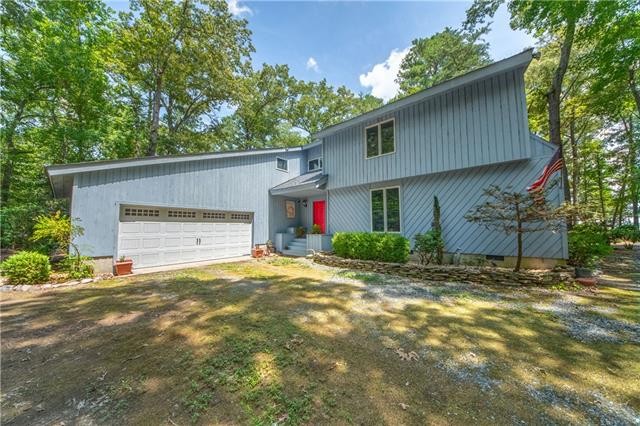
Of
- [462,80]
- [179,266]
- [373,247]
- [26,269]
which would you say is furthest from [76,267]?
[462,80]

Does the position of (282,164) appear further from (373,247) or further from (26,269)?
(26,269)

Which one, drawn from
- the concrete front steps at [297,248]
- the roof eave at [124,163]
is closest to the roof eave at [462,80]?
the roof eave at [124,163]

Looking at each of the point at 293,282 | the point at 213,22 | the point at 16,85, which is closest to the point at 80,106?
the point at 16,85

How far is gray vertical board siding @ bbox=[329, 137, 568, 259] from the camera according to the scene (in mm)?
6176

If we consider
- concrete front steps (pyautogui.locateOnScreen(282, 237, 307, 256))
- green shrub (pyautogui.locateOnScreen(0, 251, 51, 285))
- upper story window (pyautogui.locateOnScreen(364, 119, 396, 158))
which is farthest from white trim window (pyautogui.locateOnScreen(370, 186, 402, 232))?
green shrub (pyautogui.locateOnScreen(0, 251, 51, 285))

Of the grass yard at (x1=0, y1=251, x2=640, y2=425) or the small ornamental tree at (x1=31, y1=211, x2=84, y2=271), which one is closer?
the grass yard at (x1=0, y1=251, x2=640, y2=425)

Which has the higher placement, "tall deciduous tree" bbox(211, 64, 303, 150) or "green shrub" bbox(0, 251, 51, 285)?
"tall deciduous tree" bbox(211, 64, 303, 150)

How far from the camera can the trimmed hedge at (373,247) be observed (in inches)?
298

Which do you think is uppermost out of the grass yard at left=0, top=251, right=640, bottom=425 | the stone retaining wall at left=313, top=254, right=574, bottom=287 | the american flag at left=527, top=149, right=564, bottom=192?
the american flag at left=527, top=149, right=564, bottom=192

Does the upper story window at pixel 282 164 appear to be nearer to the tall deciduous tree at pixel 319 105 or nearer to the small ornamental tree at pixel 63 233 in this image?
the small ornamental tree at pixel 63 233

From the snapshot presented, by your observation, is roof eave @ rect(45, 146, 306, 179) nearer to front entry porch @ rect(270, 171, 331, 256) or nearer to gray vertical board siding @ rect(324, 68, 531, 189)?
front entry porch @ rect(270, 171, 331, 256)

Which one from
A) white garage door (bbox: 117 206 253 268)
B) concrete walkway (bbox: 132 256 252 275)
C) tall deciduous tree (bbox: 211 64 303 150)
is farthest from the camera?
tall deciduous tree (bbox: 211 64 303 150)

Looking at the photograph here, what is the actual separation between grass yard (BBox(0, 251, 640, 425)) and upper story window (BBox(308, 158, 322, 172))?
9718 mm

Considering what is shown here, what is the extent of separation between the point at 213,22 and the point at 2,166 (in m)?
13.2
